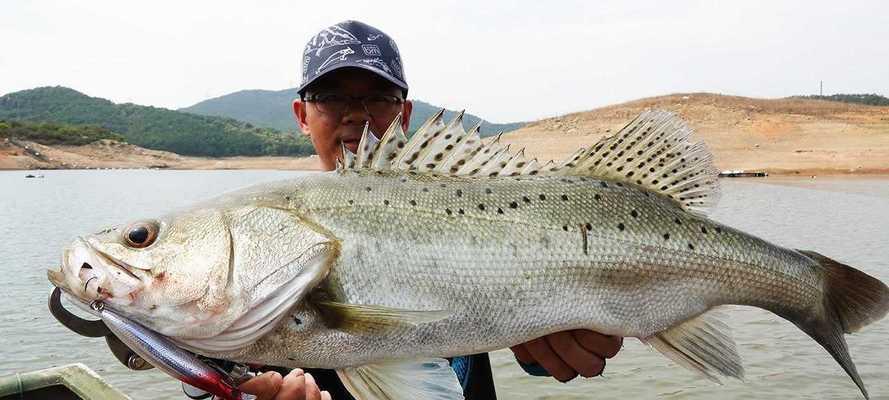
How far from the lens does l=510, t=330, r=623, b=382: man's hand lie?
2.87 metres

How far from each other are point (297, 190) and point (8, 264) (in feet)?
56.2

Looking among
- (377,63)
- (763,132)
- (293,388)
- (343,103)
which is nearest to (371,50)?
(377,63)

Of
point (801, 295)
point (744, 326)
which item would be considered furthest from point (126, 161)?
point (801, 295)

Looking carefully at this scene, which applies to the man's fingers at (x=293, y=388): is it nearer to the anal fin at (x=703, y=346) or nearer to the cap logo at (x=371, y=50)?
the anal fin at (x=703, y=346)

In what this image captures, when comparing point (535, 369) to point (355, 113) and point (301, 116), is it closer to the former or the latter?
point (355, 113)

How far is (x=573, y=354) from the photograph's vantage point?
9.64 feet

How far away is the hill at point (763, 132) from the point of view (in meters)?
40.8

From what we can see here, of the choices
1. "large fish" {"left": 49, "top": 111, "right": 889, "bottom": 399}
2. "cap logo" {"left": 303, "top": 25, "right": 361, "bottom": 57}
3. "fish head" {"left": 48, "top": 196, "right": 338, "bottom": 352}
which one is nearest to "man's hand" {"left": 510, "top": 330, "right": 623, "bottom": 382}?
"large fish" {"left": 49, "top": 111, "right": 889, "bottom": 399}

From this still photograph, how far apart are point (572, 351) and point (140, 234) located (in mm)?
1655

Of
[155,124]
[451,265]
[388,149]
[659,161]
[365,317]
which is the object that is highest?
[155,124]

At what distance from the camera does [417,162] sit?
281 cm

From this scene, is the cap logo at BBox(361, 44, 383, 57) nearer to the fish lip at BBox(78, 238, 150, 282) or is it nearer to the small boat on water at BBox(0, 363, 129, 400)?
the fish lip at BBox(78, 238, 150, 282)

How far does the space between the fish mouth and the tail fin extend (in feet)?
8.10

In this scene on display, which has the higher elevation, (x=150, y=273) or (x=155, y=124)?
(x=155, y=124)
